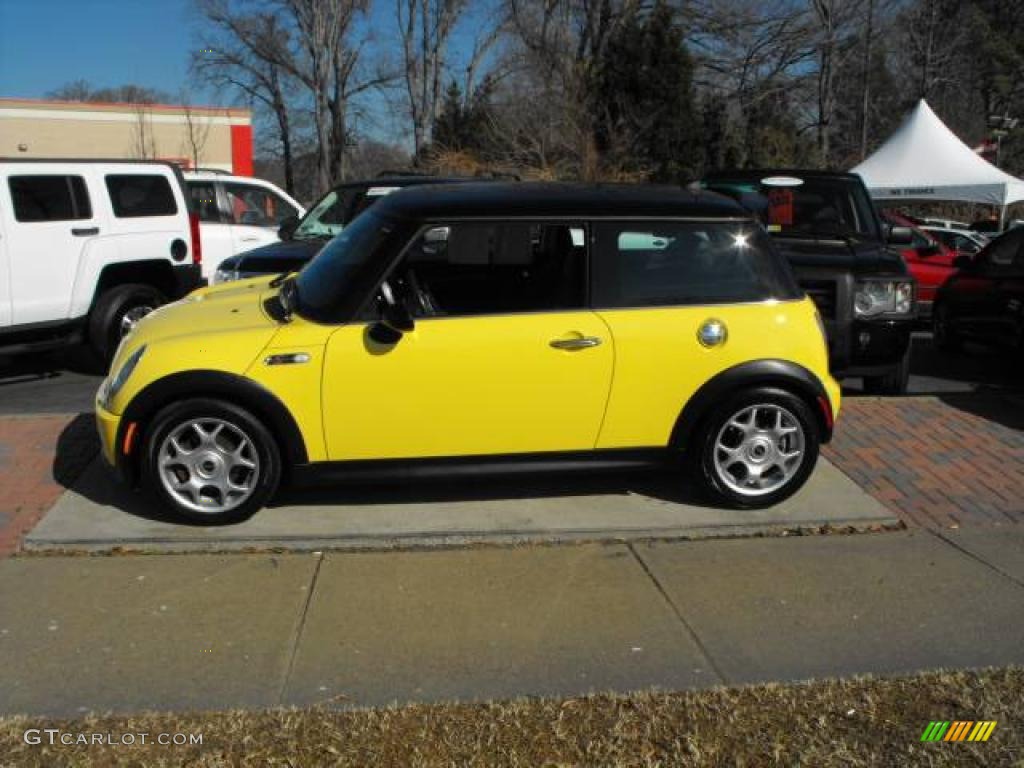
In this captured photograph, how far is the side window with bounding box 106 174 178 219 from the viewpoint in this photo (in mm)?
8414

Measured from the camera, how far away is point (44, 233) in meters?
7.73

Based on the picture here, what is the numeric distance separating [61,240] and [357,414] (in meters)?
4.69

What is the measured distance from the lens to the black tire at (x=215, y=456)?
4.48m

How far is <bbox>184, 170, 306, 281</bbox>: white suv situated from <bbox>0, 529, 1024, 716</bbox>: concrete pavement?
7.27 meters

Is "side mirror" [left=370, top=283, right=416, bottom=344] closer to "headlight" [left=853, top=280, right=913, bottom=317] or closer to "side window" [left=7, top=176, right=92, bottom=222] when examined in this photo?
"headlight" [left=853, top=280, right=913, bottom=317]

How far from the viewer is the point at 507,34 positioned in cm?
4253

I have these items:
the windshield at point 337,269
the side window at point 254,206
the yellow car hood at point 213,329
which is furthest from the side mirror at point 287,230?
Result: the windshield at point 337,269

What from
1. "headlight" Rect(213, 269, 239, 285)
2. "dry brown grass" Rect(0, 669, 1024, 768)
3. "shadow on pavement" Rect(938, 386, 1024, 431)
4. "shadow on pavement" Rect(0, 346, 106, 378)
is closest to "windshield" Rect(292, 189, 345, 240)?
"headlight" Rect(213, 269, 239, 285)

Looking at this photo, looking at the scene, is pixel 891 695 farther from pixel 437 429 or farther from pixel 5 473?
pixel 5 473

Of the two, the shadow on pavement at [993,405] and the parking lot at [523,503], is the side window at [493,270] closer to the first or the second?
the parking lot at [523,503]

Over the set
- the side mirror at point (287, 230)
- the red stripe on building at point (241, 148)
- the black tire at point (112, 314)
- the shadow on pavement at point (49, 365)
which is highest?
the red stripe on building at point (241, 148)

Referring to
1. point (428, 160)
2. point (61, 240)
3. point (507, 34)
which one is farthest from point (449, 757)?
point (507, 34)

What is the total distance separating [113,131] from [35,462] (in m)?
47.3

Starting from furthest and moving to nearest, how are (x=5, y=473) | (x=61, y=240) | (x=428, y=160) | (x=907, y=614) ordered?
(x=428, y=160) → (x=61, y=240) → (x=5, y=473) → (x=907, y=614)
